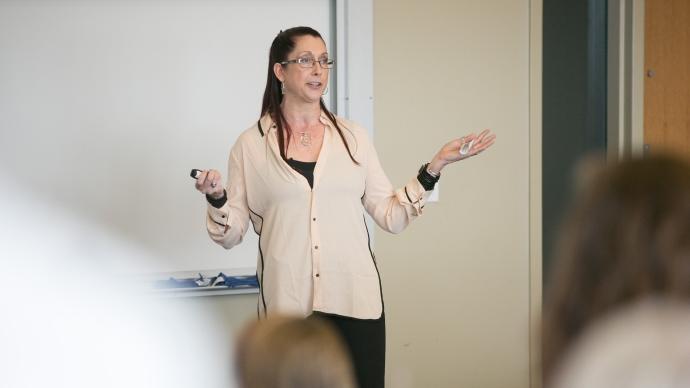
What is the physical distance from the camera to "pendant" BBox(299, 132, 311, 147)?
2678mm

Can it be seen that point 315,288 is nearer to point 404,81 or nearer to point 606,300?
point 404,81

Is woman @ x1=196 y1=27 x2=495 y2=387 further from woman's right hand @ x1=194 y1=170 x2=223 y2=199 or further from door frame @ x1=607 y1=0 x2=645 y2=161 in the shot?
door frame @ x1=607 y1=0 x2=645 y2=161

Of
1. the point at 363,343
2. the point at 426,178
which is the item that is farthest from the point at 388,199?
the point at 363,343

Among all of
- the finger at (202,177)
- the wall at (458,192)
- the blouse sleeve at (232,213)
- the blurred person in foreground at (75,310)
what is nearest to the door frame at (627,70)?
the wall at (458,192)

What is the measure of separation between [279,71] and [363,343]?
89 cm

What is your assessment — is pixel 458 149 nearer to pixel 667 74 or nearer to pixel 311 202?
pixel 311 202

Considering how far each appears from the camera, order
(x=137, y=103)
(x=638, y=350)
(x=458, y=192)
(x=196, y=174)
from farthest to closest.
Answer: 1. (x=458, y=192)
2. (x=137, y=103)
3. (x=196, y=174)
4. (x=638, y=350)

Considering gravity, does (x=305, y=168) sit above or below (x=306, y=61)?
below

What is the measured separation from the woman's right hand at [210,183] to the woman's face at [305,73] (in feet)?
1.36

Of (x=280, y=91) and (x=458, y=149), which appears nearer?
(x=458, y=149)

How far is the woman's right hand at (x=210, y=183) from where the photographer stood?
2406 mm

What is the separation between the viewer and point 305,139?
8.81ft

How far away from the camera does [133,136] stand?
3266mm

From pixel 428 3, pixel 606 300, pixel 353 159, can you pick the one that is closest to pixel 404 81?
pixel 428 3
